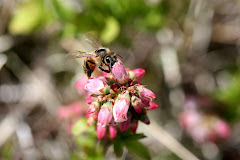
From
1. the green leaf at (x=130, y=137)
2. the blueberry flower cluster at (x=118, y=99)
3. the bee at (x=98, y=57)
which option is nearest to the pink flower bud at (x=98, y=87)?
the blueberry flower cluster at (x=118, y=99)

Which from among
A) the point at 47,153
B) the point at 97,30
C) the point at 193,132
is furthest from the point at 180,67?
the point at 47,153

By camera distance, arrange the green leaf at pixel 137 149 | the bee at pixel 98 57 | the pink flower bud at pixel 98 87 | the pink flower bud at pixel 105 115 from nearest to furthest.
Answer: the pink flower bud at pixel 105 115, the pink flower bud at pixel 98 87, the bee at pixel 98 57, the green leaf at pixel 137 149

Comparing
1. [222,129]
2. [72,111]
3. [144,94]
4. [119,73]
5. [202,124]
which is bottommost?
[144,94]

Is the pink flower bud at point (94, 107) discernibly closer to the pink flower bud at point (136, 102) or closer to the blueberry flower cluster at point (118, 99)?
the blueberry flower cluster at point (118, 99)

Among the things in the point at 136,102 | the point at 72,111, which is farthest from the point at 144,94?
the point at 72,111

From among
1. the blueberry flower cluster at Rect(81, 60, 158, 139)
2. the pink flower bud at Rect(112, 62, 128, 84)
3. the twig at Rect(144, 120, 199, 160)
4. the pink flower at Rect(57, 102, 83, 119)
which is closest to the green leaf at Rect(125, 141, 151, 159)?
the blueberry flower cluster at Rect(81, 60, 158, 139)

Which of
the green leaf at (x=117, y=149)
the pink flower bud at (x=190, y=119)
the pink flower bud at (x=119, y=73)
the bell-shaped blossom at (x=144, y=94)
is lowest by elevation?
the green leaf at (x=117, y=149)

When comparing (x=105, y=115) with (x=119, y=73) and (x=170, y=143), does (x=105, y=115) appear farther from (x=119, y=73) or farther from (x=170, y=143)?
(x=170, y=143)

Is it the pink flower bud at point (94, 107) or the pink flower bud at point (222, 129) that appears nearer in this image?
the pink flower bud at point (94, 107)
